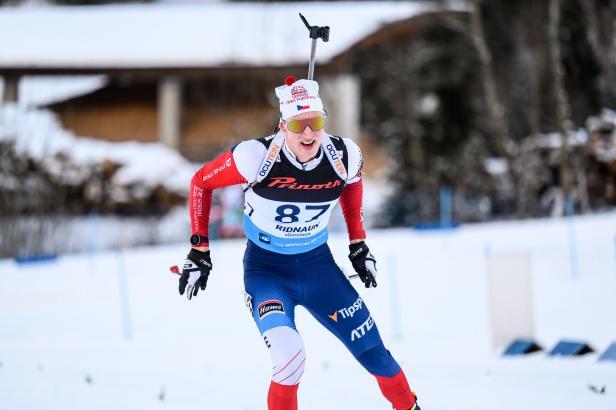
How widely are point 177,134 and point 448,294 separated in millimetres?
14722

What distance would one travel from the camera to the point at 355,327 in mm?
4211

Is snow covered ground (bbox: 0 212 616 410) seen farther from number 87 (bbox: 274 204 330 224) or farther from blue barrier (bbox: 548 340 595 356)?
number 87 (bbox: 274 204 330 224)

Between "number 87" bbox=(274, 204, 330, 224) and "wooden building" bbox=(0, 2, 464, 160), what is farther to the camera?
"wooden building" bbox=(0, 2, 464, 160)

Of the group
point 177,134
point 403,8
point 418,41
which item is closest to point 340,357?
point 177,134

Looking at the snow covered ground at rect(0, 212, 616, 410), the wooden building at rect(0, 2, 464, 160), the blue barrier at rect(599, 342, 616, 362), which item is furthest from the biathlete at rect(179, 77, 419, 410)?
the wooden building at rect(0, 2, 464, 160)

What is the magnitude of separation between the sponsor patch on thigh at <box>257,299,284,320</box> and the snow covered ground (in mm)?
1556

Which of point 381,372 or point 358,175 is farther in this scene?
point 358,175

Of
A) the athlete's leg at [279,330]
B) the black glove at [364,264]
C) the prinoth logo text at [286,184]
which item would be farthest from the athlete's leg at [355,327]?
the prinoth logo text at [286,184]

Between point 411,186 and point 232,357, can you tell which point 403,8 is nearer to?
point 411,186

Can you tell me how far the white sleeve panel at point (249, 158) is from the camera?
13.5 feet

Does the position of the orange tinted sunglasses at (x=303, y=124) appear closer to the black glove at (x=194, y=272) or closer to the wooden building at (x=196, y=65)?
the black glove at (x=194, y=272)

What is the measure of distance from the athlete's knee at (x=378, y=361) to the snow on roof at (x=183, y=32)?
1932 centimetres

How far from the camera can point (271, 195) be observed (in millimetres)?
4207

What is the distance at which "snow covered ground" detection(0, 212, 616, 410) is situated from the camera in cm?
561
